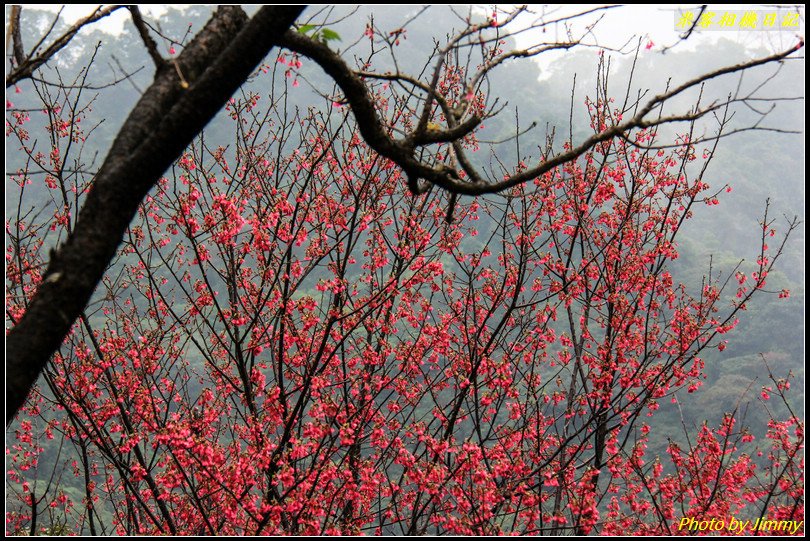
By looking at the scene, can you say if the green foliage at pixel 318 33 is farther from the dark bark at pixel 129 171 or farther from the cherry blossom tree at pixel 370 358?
the dark bark at pixel 129 171

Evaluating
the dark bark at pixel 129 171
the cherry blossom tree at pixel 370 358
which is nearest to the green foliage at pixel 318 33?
the cherry blossom tree at pixel 370 358

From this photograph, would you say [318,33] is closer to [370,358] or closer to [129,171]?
[129,171]

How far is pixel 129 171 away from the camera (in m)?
1.73

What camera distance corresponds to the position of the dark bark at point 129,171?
1642mm

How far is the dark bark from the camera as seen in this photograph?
5.39 feet

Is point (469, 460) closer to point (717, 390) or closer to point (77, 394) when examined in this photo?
point (77, 394)

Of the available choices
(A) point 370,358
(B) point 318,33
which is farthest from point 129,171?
(A) point 370,358

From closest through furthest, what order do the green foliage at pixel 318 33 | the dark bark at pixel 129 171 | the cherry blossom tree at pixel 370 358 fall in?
the dark bark at pixel 129 171
the green foliage at pixel 318 33
the cherry blossom tree at pixel 370 358

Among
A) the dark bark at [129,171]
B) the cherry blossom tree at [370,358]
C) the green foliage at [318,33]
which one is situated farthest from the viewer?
the cherry blossom tree at [370,358]

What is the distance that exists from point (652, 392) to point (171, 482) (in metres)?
4.19

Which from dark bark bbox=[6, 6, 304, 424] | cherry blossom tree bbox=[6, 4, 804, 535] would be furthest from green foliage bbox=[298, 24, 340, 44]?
dark bark bbox=[6, 6, 304, 424]

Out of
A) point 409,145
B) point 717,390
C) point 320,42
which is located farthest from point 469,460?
point 717,390

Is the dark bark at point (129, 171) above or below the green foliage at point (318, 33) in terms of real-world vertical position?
below

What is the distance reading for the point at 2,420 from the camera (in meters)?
1.63
